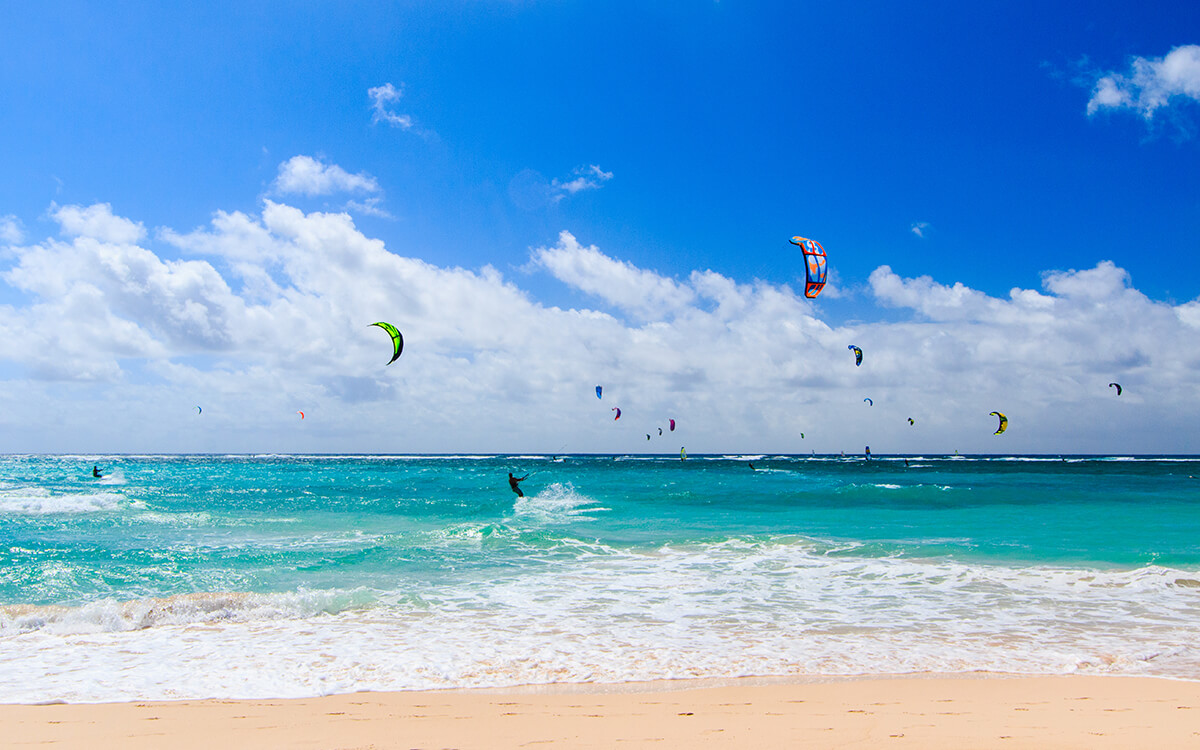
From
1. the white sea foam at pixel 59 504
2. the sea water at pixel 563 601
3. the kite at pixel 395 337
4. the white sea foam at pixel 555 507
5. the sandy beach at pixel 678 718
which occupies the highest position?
the kite at pixel 395 337

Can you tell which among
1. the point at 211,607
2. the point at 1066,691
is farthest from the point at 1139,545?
the point at 211,607

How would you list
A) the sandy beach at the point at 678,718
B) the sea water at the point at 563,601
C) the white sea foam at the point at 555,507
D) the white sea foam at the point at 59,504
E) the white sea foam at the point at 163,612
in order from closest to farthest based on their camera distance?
the sandy beach at the point at 678,718 < the sea water at the point at 563,601 < the white sea foam at the point at 163,612 < the white sea foam at the point at 555,507 < the white sea foam at the point at 59,504

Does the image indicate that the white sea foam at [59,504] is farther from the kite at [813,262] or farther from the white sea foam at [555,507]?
the kite at [813,262]

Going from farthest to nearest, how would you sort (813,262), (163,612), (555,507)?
(555,507) < (813,262) < (163,612)

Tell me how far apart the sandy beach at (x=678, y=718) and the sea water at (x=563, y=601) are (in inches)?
17.6

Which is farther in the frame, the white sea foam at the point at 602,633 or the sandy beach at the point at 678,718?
the white sea foam at the point at 602,633

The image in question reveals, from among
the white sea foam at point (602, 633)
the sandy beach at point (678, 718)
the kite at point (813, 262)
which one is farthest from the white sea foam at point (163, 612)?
the kite at point (813, 262)

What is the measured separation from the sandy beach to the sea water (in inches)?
17.6

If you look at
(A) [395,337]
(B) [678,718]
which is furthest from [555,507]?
(B) [678,718]

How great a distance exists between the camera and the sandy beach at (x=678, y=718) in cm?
414

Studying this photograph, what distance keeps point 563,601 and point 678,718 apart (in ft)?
14.7

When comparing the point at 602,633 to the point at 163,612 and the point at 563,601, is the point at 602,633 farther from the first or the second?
the point at 163,612

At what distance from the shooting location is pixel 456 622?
25.7ft

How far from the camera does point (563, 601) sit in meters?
8.98
